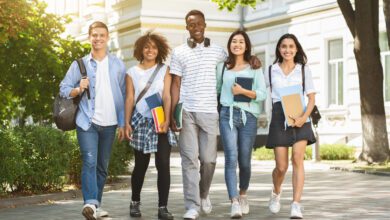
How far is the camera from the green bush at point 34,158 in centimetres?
1115

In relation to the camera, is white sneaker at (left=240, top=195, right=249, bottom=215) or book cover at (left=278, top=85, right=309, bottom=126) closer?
book cover at (left=278, top=85, right=309, bottom=126)

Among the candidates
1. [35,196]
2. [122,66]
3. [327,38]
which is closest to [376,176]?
[35,196]

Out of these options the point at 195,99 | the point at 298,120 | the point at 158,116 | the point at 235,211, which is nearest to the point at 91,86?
the point at 158,116

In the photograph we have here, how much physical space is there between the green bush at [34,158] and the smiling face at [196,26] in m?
3.59

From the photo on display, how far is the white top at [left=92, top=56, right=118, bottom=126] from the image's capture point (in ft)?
28.8

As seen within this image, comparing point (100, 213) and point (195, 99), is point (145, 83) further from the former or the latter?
point (100, 213)

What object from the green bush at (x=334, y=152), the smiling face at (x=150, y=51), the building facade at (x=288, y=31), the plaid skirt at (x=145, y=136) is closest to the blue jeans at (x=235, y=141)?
the plaid skirt at (x=145, y=136)

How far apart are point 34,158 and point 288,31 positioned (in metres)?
18.7

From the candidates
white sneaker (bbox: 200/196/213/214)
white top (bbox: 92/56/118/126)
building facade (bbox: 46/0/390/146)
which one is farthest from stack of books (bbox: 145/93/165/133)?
building facade (bbox: 46/0/390/146)

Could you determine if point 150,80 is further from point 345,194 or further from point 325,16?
point 325,16

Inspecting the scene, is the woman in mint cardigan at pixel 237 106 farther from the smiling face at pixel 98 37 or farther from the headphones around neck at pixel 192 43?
the smiling face at pixel 98 37

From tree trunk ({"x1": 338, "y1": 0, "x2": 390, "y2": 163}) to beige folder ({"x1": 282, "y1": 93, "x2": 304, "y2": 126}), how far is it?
31.6ft

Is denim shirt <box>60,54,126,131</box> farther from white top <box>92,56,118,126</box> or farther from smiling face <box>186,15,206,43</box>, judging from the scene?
smiling face <box>186,15,206,43</box>

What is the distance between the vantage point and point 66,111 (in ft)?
28.5
